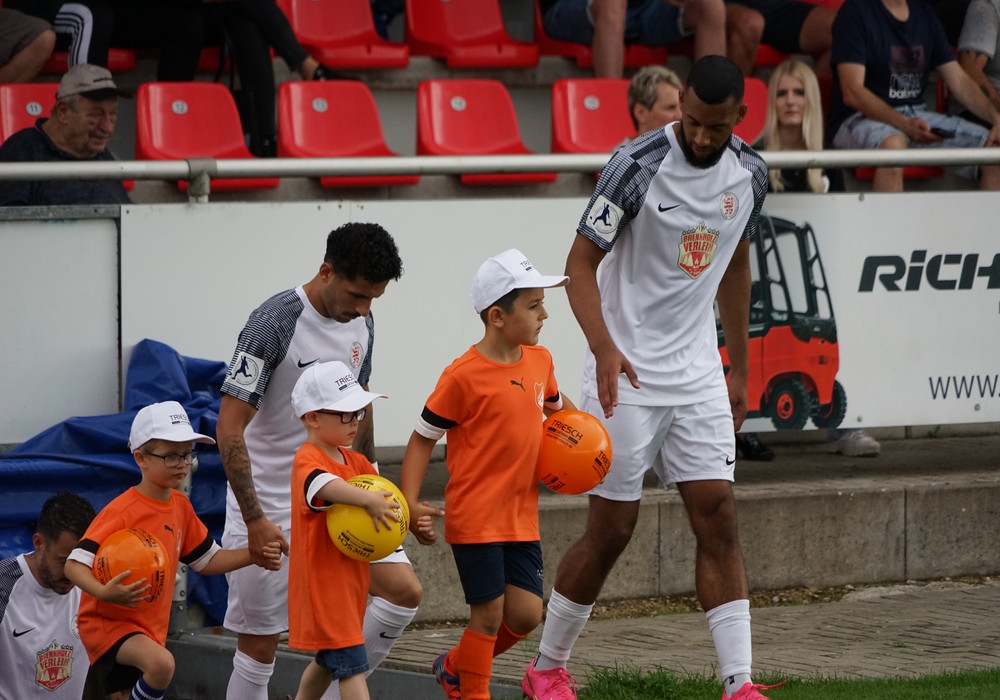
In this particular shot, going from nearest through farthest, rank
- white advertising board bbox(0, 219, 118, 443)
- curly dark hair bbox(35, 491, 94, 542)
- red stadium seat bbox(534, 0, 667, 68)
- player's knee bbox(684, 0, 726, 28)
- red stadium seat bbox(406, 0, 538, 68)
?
curly dark hair bbox(35, 491, 94, 542)
white advertising board bbox(0, 219, 118, 443)
player's knee bbox(684, 0, 726, 28)
red stadium seat bbox(406, 0, 538, 68)
red stadium seat bbox(534, 0, 667, 68)

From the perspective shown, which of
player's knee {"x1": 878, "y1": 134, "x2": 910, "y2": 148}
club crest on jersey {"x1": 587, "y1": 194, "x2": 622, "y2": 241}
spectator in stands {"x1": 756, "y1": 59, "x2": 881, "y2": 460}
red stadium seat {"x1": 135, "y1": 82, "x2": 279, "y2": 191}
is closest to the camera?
club crest on jersey {"x1": 587, "y1": 194, "x2": 622, "y2": 241}

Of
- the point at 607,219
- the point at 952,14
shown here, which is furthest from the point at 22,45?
the point at 952,14

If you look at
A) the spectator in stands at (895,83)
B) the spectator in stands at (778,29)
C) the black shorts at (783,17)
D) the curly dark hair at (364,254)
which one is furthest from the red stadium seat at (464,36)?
the curly dark hair at (364,254)

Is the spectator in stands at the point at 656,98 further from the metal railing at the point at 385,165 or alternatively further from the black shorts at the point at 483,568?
the black shorts at the point at 483,568

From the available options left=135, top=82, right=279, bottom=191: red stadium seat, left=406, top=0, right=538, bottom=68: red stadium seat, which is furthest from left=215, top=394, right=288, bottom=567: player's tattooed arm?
left=406, top=0, right=538, bottom=68: red stadium seat

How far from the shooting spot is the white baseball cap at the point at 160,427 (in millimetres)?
5152

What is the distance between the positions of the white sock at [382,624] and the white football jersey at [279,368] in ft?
1.49

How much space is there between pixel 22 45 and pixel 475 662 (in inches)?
217

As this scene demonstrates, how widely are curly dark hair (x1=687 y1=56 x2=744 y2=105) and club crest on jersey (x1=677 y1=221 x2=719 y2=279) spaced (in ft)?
1.63

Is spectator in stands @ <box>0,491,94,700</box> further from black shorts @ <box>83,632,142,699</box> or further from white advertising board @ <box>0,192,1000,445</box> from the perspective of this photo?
white advertising board @ <box>0,192,1000,445</box>

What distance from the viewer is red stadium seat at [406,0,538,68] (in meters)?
10.4

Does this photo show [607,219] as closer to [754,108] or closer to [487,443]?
[487,443]

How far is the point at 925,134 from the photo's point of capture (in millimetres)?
9062

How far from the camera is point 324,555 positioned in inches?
180
